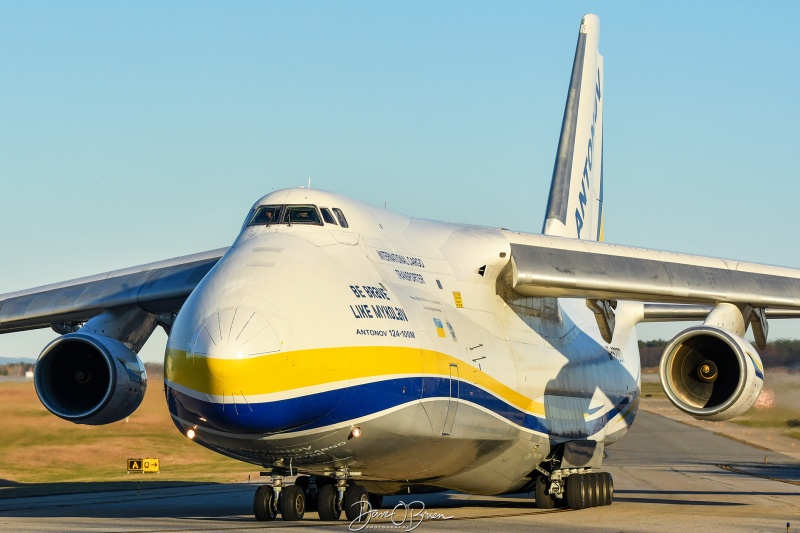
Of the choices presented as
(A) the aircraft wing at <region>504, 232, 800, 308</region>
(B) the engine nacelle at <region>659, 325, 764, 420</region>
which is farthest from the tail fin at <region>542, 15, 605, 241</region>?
(B) the engine nacelle at <region>659, 325, 764, 420</region>

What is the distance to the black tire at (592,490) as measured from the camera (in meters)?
16.8

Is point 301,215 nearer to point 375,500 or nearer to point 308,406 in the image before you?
point 308,406

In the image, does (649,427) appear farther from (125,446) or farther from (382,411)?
(382,411)

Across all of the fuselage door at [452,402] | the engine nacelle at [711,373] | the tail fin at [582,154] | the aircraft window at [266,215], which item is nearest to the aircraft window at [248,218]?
the aircraft window at [266,215]

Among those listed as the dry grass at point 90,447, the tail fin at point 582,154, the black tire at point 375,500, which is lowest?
the black tire at point 375,500

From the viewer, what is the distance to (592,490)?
55.7 feet

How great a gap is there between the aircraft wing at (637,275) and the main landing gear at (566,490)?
2.42m

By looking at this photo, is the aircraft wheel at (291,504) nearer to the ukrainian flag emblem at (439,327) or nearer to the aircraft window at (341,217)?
→ the ukrainian flag emblem at (439,327)

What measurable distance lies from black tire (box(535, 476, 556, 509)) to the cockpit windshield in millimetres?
5484

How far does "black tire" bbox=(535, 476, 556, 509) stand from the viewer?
1667 cm

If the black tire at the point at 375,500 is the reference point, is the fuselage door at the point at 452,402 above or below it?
above

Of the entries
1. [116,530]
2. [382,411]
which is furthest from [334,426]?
[116,530]

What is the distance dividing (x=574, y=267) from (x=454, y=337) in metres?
2.78

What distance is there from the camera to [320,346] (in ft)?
37.4
